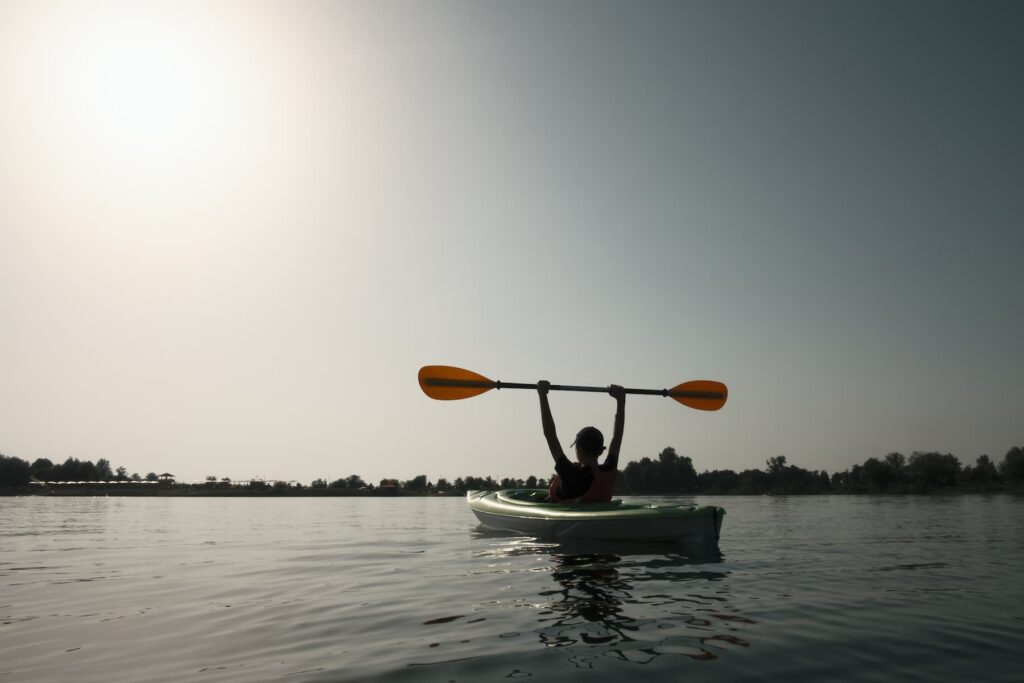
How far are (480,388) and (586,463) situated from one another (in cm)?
274

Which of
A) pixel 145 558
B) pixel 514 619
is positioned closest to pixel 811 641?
pixel 514 619

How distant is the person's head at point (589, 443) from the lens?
954 cm

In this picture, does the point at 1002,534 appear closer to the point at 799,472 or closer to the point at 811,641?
the point at 811,641

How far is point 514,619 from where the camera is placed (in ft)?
13.9

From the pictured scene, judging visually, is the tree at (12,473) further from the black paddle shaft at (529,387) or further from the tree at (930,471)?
the tree at (930,471)

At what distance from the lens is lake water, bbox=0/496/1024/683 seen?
3145mm

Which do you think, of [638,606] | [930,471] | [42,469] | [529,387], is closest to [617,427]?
[529,387]

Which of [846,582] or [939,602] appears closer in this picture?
[939,602]

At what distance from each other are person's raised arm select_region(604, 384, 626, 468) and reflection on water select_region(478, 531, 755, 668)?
5.65ft

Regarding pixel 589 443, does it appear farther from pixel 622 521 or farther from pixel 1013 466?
pixel 1013 466

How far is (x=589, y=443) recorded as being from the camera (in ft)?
31.6

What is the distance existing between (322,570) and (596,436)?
437 centimetres

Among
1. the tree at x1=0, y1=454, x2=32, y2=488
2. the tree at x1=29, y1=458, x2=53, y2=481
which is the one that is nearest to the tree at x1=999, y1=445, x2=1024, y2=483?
the tree at x1=0, y1=454, x2=32, y2=488

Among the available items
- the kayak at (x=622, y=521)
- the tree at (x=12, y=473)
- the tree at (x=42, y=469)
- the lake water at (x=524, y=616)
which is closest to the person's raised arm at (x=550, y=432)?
the kayak at (x=622, y=521)
